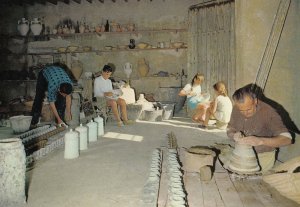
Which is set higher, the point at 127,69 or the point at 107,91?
the point at 127,69

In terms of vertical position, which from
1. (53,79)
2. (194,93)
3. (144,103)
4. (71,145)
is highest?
(53,79)

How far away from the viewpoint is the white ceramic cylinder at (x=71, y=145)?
451cm

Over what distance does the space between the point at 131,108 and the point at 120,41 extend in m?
3.63

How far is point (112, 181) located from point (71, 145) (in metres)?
1.24

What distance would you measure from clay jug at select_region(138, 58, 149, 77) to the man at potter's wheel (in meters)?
6.87

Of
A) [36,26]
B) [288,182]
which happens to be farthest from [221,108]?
[36,26]

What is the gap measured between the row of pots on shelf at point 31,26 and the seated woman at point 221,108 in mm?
6949

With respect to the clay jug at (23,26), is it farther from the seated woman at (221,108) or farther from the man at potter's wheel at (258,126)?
the man at potter's wheel at (258,126)

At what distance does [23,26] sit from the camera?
10422 mm

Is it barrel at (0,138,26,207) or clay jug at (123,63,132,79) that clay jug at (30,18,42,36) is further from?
barrel at (0,138,26,207)

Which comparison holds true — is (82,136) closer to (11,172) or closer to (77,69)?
(11,172)

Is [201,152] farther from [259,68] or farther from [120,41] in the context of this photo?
[120,41]

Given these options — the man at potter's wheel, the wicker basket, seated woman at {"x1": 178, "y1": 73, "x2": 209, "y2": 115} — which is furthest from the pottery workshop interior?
seated woman at {"x1": 178, "y1": 73, "x2": 209, "y2": 115}

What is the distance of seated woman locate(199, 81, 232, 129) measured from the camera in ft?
22.4
